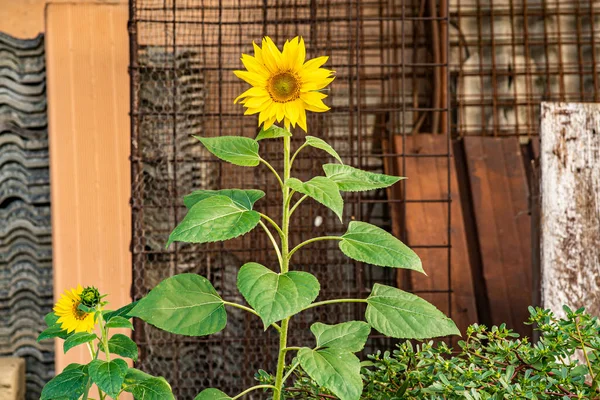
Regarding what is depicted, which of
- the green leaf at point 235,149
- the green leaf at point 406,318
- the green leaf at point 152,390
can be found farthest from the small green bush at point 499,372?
the green leaf at point 235,149

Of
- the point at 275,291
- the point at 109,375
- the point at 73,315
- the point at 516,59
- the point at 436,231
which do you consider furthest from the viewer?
the point at 516,59

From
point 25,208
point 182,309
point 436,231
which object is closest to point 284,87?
point 182,309

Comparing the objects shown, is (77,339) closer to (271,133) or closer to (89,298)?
(89,298)

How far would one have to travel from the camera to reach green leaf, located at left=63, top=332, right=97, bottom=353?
50.6 inches

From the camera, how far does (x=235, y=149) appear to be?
52.2 inches

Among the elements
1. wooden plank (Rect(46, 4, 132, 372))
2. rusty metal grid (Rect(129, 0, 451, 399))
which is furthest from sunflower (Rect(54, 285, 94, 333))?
wooden plank (Rect(46, 4, 132, 372))

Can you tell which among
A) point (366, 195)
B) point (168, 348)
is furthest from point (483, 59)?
point (168, 348)

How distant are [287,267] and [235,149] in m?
0.22

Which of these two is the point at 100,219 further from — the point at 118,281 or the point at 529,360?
the point at 529,360

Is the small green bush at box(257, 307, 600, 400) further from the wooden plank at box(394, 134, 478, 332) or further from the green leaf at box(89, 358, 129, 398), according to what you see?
the wooden plank at box(394, 134, 478, 332)

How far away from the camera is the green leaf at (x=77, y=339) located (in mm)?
1285

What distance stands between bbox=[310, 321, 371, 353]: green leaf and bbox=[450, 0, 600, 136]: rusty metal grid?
262 centimetres

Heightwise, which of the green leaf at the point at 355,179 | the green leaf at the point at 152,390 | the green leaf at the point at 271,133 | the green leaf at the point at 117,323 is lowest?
the green leaf at the point at 152,390

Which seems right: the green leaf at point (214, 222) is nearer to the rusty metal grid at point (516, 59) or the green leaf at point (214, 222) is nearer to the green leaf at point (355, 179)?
the green leaf at point (355, 179)
